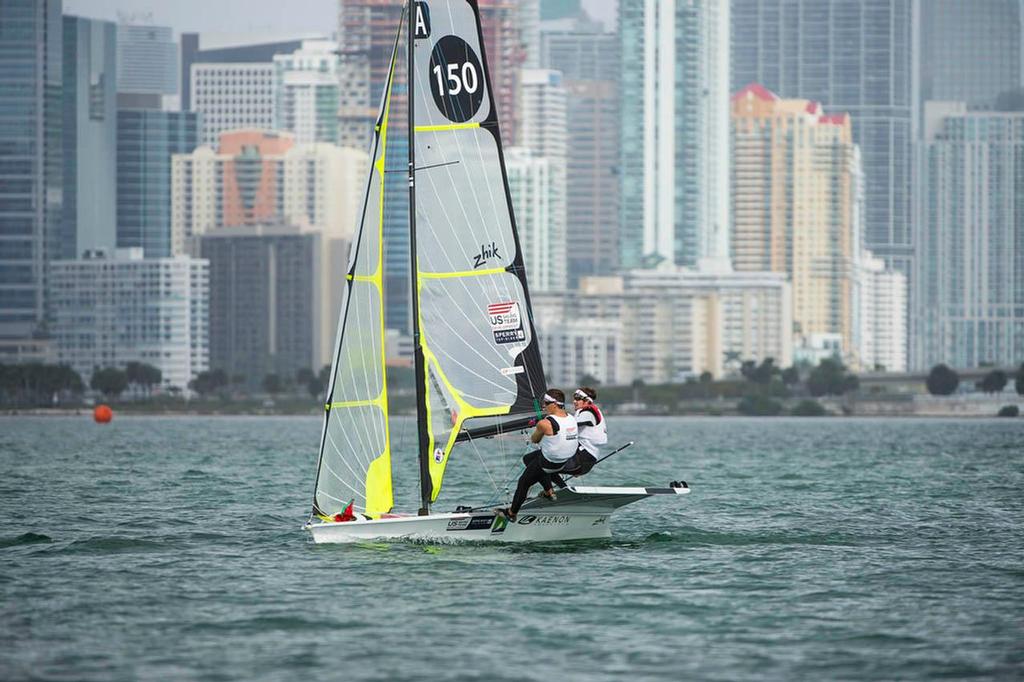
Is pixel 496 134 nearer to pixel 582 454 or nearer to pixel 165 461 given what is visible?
pixel 582 454

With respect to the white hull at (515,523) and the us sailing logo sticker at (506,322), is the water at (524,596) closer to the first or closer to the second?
the white hull at (515,523)

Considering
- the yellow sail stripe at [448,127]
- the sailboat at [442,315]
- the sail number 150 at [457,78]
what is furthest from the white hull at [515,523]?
the sail number 150 at [457,78]

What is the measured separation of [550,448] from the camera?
2886cm

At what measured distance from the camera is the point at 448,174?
3072cm

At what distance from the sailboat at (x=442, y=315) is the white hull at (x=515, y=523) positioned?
0.04 m

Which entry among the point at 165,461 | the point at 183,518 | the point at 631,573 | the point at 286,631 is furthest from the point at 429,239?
the point at 165,461

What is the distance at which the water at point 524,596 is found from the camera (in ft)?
71.5

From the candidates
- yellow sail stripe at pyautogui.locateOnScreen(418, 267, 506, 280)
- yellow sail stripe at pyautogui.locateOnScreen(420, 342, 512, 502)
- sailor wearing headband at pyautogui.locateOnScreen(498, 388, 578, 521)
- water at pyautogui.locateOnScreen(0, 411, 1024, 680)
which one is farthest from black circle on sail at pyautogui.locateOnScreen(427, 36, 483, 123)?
water at pyautogui.locateOnScreen(0, 411, 1024, 680)

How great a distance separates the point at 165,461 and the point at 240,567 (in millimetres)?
42807

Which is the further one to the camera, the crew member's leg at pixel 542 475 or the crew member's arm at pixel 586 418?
the crew member's arm at pixel 586 418

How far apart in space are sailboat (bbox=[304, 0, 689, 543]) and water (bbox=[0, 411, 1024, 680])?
87cm

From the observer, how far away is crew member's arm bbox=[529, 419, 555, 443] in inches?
1128

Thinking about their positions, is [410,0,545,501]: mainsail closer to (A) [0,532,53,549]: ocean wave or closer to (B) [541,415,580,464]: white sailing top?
(B) [541,415,580,464]: white sailing top

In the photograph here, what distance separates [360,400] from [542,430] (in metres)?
3.58
